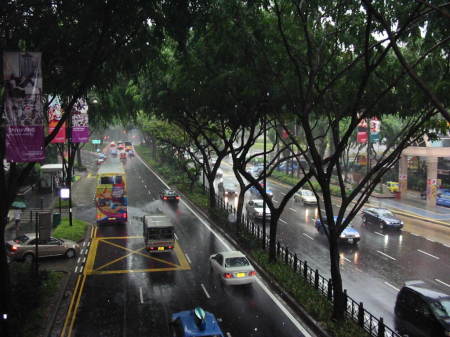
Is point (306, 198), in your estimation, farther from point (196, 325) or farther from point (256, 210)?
point (196, 325)

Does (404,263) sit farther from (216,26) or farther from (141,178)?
(141,178)

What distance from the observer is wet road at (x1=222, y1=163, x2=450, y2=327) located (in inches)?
803

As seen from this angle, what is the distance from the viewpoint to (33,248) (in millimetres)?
24062

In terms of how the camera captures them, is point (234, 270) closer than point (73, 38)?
No

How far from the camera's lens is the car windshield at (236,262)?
20094 mm

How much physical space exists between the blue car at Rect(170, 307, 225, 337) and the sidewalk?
3070 centimetres

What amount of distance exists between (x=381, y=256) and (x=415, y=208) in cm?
2260

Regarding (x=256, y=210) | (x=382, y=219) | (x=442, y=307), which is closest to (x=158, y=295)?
(x=442, y=307)

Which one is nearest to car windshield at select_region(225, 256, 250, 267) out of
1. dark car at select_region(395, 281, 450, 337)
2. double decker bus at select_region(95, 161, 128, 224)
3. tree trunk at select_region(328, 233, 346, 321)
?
tree trunk at select_region(328, 233, 346, 321)

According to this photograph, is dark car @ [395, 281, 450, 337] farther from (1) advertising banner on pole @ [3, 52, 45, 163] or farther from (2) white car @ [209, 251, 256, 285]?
(1) advertising banner on pole @ [3, 52, 45, 163]

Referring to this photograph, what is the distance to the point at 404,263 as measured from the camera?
25109 mm

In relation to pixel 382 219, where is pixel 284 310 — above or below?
below

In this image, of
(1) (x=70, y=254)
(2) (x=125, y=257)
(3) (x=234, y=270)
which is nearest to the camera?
(3) (x=234, y=270)

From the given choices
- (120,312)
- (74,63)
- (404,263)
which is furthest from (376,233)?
(74,63)
